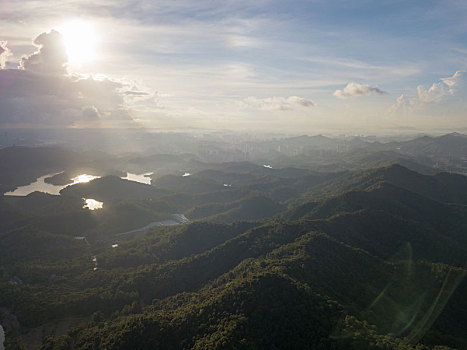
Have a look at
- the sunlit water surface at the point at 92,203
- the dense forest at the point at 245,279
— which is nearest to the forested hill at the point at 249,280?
the dense forest at the point at 245,279

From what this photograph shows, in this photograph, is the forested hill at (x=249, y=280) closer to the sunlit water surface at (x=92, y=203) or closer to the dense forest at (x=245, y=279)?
the dense forest at (x=245, y=279)

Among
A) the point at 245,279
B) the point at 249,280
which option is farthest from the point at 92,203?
→ the point at 249,280

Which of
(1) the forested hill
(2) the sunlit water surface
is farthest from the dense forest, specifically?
(2) the sunlit water surface

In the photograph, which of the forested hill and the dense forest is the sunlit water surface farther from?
the forested hill

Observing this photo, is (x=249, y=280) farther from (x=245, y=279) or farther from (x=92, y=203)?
(x=92, y=203)

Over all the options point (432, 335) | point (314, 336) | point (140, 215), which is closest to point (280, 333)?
point (314, 336)

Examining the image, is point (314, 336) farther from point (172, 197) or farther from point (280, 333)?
point (172, 197)
